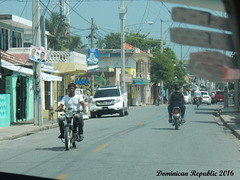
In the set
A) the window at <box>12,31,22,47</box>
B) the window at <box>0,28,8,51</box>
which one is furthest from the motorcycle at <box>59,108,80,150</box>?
the window at <box>12,31,22,47</box>

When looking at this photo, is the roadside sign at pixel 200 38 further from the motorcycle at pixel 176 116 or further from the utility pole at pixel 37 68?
the utility pole at pixel 37 68

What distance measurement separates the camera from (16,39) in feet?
115

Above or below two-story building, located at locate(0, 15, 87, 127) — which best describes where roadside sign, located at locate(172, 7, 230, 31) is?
below

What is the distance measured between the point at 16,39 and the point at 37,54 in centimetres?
1171

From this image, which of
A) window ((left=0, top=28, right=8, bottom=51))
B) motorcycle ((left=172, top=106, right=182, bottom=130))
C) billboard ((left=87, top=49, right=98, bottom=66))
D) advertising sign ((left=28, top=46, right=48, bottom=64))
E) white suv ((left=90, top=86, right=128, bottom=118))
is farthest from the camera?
billboard ((left=87, top=49, right=98, bottom=66))

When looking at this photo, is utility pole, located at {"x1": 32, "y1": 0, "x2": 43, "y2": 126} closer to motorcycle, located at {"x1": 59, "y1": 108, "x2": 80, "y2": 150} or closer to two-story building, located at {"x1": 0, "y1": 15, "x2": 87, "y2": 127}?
two-story building, located at {"x1": 0, "y1": 15, "x2": 87, "y2": 127}

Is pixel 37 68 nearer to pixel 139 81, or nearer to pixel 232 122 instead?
pixel 232 122

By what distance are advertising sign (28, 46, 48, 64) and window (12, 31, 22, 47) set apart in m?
10.6

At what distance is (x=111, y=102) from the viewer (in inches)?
1342

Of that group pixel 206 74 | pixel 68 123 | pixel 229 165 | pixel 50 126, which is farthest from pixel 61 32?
pixel 206 74

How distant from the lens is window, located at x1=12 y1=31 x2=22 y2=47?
34.5 metres

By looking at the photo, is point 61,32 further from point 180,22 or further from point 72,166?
point 180,22

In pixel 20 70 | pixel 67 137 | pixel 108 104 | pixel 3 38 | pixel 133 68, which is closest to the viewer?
pixel 67 137

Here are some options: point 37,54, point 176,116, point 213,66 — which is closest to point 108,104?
point 37,54
